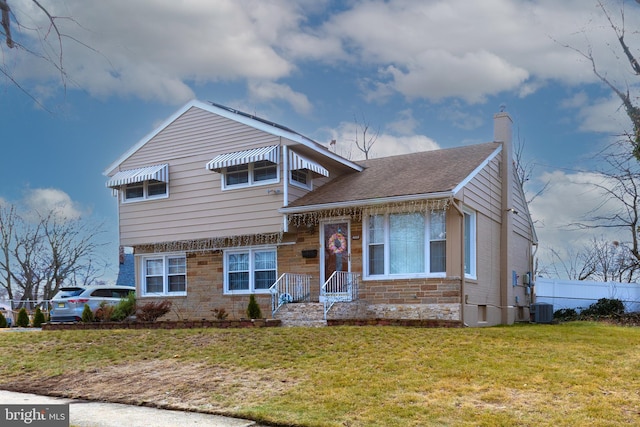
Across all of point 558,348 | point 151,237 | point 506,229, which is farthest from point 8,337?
point 506,229

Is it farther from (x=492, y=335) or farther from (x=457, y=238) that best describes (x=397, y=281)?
(x=492, y=335)

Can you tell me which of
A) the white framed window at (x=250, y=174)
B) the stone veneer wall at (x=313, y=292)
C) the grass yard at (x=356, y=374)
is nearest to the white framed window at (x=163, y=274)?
the stone veneer wall at (x=313, y=292)

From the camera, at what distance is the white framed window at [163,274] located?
66.7 feet

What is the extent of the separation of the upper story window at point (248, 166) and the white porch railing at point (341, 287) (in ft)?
10.9

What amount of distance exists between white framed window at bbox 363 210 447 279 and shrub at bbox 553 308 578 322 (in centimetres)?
928

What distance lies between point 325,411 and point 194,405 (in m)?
1.93

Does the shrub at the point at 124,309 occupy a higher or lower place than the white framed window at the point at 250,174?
lower

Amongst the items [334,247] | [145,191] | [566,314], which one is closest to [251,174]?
[334,247]

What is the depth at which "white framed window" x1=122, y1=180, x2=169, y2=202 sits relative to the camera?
66.6 feet

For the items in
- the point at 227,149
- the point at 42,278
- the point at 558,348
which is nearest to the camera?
the point at 558,348

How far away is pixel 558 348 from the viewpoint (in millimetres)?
11070

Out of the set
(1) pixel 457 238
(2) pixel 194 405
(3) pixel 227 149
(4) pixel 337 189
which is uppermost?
(3) pixel 227 149

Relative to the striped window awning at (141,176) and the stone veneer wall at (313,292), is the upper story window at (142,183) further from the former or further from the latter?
Answer: the stone veneer wall at (313,292)

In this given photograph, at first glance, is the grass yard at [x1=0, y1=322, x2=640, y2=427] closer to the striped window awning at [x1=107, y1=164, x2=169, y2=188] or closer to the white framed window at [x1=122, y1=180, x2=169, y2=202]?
the striped window awning at [x1=107, y1=164, x2=169, y2=188]
